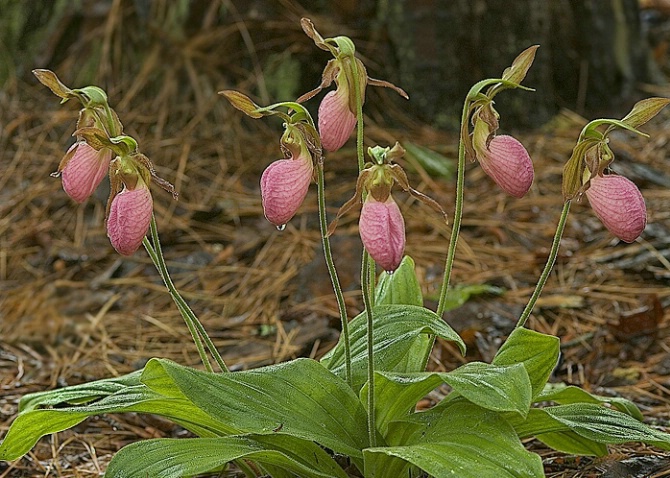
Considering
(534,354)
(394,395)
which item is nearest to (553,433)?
(534,354)

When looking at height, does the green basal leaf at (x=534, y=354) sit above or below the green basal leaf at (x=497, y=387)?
below

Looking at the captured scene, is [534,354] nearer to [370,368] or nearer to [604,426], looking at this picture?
[604,426]

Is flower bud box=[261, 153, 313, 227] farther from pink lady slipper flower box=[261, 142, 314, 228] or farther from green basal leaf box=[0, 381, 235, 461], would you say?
green basal leaf box=[0, 381, 235, 461]

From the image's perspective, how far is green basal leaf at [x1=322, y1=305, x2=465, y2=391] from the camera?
1522mm

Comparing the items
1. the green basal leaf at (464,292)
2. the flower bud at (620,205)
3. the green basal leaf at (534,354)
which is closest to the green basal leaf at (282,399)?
the green basal leaf at (534,354)

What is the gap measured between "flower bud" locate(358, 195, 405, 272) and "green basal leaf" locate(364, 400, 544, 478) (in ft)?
1.12

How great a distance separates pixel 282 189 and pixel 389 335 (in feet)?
1.29

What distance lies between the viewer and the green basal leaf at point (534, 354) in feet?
5.14

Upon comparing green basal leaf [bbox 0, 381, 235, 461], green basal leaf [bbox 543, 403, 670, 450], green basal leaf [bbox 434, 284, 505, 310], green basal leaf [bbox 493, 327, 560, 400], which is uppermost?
green basal leaf [bbox 493, 327, 560, 400]

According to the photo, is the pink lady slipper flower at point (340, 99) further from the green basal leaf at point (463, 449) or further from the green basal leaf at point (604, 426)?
the green basal leaf at point (604, 426)

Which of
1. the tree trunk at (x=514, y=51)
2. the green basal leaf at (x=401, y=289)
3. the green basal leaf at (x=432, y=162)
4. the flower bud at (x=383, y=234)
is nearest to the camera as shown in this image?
the flower bud at (x=383, y=234)

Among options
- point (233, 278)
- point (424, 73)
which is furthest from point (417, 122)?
point (233, 278)

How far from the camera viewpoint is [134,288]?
3098 millimetres

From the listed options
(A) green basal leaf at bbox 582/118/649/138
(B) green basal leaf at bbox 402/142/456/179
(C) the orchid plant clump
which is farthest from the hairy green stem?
(B) green basal leaf at bbox 402/142/456/179
